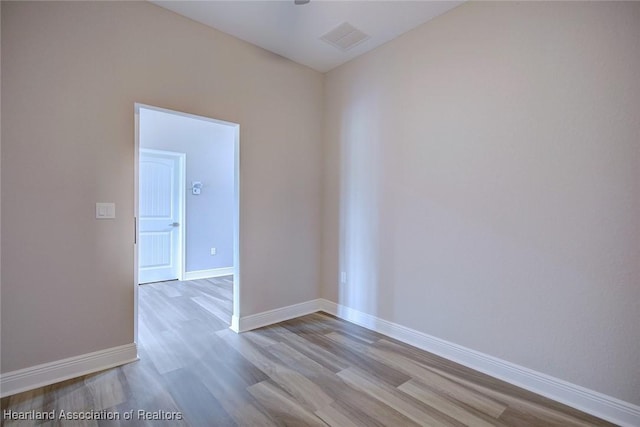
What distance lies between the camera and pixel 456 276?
7.76ft

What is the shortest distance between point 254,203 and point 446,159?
185 cm

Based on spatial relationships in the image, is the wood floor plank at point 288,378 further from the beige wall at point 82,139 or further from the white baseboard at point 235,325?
the beige wall at point 82,139

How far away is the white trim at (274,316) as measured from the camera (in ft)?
9.50

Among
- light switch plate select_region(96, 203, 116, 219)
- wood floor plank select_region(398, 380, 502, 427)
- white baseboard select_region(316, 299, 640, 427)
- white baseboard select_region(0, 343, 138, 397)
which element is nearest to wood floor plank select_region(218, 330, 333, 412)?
wood floor plank select_region(398, 380, 502, 427)

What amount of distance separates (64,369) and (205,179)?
363 centimetres

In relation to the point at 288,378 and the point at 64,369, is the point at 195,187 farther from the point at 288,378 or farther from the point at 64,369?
the point at 288,378

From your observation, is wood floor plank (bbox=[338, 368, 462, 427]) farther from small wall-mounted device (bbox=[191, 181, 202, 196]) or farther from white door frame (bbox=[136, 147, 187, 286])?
small wall-mounted device (bbox=[191, 181, 202, 196])

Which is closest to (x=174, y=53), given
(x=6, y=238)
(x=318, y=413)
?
(x=6, y=238)

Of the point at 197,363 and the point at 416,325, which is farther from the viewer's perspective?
the point at 416,325

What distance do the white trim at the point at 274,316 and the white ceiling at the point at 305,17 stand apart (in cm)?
275

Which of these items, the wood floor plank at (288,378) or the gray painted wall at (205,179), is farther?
the gray painted wall at (205,179)

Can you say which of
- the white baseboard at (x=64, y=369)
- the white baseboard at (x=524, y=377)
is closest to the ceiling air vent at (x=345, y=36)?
the white baseboard at (x=524, y=377)

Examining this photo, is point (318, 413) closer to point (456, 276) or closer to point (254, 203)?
point (456, 276)

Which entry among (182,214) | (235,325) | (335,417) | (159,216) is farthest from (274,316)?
(159,216)
